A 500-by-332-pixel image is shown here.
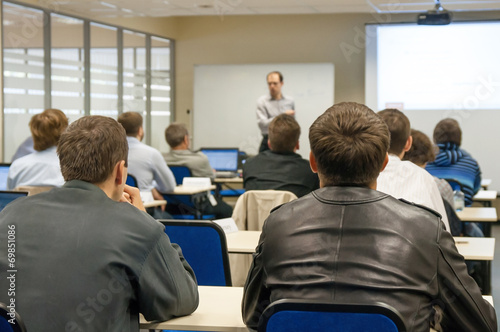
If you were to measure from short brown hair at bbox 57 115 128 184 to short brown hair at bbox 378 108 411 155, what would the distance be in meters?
1.65

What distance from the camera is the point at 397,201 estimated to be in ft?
5.63

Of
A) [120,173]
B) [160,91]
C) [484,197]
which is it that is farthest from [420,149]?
[160,91]

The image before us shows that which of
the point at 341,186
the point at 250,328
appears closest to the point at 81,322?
the point at 250,328

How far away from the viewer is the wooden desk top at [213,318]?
183 centimetres

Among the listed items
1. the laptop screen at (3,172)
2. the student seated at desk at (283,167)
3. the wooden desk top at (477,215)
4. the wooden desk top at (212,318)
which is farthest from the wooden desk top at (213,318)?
the laptop screen at (3,172)

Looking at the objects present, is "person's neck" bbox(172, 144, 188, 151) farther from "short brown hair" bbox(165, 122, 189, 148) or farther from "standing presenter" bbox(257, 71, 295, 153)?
"standing presenter" bbox(257, 71, 295, 153)

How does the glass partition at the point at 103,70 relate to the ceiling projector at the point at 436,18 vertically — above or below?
below

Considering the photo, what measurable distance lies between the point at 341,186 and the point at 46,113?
119 inches

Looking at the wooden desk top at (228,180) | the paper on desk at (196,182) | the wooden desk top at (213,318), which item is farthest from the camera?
the wooden desk top at (228,180)

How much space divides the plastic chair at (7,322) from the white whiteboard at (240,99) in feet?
28.3

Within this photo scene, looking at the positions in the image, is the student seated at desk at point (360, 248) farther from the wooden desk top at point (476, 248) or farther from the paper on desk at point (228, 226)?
the paper on desk at point (228, 226)

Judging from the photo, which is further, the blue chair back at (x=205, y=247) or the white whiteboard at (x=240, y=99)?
the white whiteboard at (x=240, y=99)

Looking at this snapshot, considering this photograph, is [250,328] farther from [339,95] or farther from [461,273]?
[339,95]

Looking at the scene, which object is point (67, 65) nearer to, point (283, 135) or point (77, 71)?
point (77, 71)
